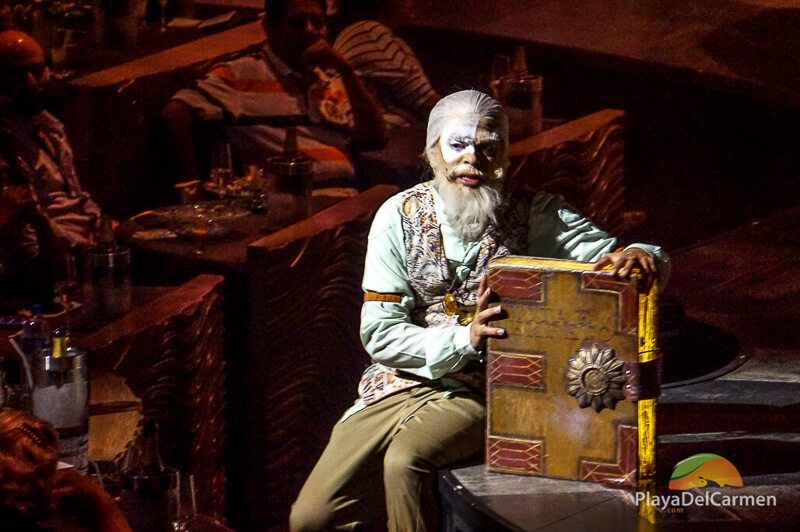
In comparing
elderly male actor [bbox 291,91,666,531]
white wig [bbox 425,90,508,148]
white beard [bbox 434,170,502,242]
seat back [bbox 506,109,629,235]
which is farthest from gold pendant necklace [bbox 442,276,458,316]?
seat back [bbox 506,109,629,235]

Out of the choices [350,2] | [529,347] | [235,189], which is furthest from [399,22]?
[529,347]

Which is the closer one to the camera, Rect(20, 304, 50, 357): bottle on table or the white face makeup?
the white face makeup

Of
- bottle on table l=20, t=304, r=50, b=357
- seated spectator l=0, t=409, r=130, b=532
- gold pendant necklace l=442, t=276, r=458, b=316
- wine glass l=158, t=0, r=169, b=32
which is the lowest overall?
seated spectator l=0, t=409, r=130, b=532

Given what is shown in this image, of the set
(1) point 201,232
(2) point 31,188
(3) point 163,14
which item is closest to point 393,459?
(1) point 201,232

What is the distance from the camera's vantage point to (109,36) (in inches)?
233

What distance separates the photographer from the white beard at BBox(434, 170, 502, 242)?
3.01 m

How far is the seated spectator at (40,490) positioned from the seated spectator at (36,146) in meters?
1.83

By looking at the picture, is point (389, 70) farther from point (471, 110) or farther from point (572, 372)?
point (572, 372)

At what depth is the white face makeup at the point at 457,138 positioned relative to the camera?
2.99 meters

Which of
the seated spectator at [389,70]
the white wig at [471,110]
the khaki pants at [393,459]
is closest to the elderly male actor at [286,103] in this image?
the seated spectator at [389,70]

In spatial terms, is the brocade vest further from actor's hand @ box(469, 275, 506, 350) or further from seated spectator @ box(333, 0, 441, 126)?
seated spectator @ box(333, 0, 441, 126)

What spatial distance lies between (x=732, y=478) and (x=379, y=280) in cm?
89

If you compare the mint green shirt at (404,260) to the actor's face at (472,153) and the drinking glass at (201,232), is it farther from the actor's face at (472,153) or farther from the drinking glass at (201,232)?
the drinking glass at (201,232)

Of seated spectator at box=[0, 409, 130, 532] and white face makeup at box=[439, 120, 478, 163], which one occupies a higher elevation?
white face makeup at box=[439, 120, 478, 163]
